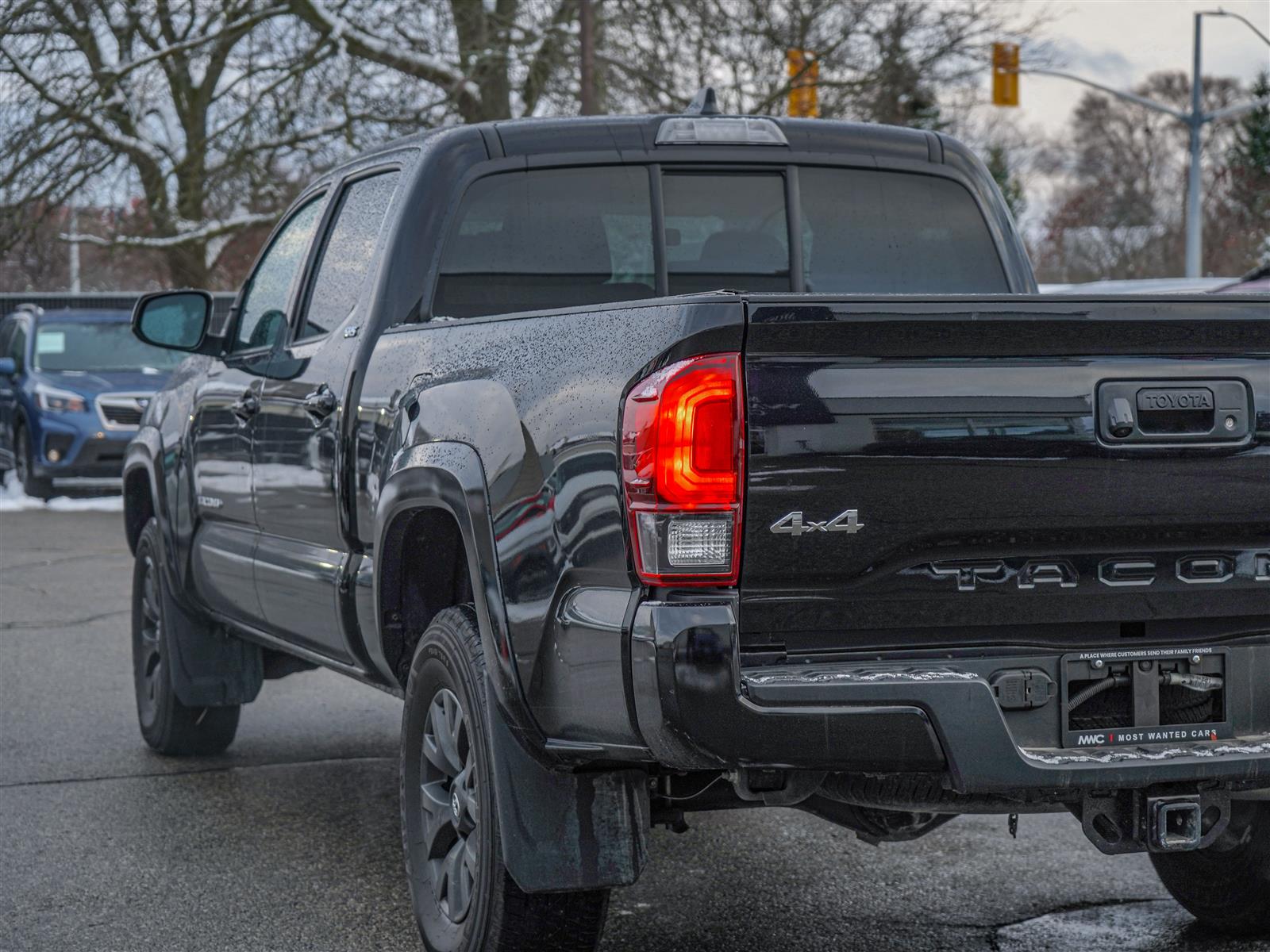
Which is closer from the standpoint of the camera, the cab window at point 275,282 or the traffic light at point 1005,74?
the cab window at point 275,282

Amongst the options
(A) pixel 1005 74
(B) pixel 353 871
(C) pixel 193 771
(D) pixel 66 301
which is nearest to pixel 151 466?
(C) pixel 193 771

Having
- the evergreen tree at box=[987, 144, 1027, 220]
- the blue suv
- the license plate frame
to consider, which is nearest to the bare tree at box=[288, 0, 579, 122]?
the blue suv

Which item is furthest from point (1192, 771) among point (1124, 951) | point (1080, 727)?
point (1124, 951)

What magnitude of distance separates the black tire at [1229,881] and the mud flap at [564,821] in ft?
4.58

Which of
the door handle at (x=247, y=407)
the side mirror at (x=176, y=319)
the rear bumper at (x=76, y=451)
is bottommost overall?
the rear bumper at (x=76, y=451)

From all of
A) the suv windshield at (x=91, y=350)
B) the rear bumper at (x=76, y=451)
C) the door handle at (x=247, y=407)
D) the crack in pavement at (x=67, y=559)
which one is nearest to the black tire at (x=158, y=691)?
the door handle at (x=247, y=407)

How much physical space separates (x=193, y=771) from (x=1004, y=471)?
3.93m

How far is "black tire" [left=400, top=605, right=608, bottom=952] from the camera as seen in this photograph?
3.58m

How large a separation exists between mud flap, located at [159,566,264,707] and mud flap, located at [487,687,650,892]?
9.16ft

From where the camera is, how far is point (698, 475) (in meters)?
2.97

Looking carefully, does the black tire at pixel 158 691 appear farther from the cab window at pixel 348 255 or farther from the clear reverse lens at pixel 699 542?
the clear reverse lens at pixel 699 542

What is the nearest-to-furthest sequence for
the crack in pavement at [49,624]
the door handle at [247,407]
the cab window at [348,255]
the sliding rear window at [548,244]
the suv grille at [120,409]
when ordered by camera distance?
the sliding rear window at [548,244]
the cab window at [348,255]
the door handle at [247,407]
the crack in pavement at [49,624]
the suv grille at [120,409]

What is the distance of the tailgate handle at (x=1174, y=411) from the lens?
3.14 m

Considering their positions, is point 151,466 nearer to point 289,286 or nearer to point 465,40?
point 289,286
